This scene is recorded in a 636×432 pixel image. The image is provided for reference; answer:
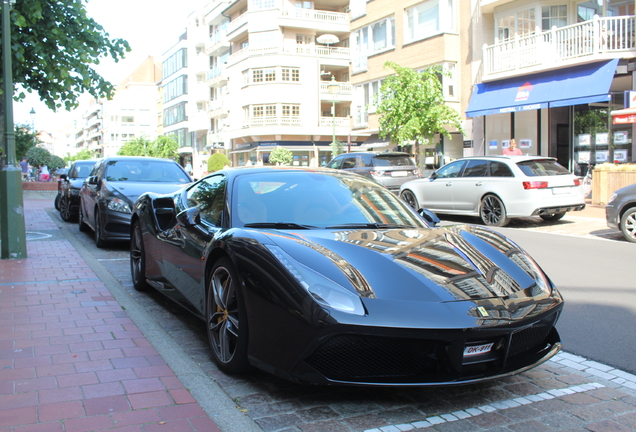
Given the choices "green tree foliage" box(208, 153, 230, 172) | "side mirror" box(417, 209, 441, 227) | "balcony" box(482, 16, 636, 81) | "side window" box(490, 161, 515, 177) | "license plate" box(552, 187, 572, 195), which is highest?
"balcony" box(482, 16, 636, 81)

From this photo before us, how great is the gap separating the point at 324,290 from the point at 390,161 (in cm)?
1616

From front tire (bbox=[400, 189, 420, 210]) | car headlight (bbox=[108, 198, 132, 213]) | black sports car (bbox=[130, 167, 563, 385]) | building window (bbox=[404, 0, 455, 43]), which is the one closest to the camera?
black sports car (bbox=[130, 167, 563, 385])

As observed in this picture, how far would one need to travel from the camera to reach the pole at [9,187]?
819 cm

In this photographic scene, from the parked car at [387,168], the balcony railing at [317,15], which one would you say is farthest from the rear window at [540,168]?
the balcony railing at [317,15]

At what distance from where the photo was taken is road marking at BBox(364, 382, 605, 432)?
2993 millimetres

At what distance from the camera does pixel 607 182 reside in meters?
16.0

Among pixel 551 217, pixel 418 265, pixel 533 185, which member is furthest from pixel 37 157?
pixel 418 265

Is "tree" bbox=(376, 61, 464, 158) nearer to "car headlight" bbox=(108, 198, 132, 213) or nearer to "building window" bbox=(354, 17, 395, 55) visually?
"building window" bbox=(354, 17, 395, 55)

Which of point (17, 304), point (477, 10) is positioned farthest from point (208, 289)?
point (477, 10)

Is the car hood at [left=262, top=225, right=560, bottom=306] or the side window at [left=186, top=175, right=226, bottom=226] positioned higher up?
the side window at [left=186, top=175, right=226, bottom=226]

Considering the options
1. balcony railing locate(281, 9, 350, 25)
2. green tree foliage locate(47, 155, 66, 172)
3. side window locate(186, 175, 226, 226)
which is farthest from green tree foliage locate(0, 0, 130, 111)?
green tree foliage locate(47, 155, 66, 172)

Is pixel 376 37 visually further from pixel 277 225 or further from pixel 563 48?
pixel 277 225

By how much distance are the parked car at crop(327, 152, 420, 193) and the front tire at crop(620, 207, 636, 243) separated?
879 centimetres

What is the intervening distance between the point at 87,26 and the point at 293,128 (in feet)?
132
